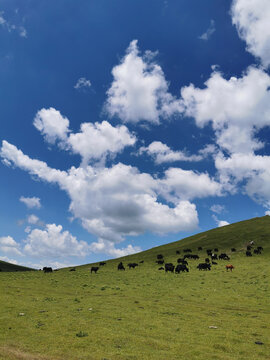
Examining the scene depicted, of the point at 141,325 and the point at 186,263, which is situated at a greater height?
the point at 186,263

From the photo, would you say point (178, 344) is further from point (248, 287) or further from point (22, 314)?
point (248, 287)

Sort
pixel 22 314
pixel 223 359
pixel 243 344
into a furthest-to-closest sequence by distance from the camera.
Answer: pixel 22 314 < pixel 243 344 < pixel 223 359

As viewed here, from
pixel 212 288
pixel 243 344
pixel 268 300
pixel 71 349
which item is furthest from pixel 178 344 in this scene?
pixel 212 288

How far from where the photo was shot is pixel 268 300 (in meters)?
26.6

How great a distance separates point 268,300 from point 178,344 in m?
17.7

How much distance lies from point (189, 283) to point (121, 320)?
72.3ft

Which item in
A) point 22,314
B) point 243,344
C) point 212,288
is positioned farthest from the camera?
point 212,288

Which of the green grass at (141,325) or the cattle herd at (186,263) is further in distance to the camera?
the cattle herd at (186,263)

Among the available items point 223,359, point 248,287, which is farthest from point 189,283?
point 223,359

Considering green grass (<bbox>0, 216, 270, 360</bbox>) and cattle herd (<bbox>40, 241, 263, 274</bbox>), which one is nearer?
green grass (<bbox>0, 216, 270, 360</bbox>)

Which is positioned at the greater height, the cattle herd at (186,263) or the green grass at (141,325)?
the cattle herd at (186,263)

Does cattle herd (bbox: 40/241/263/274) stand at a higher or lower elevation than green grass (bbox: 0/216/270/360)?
higher

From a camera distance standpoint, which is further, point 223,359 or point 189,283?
point 189,283

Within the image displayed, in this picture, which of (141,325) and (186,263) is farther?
(186,263)
